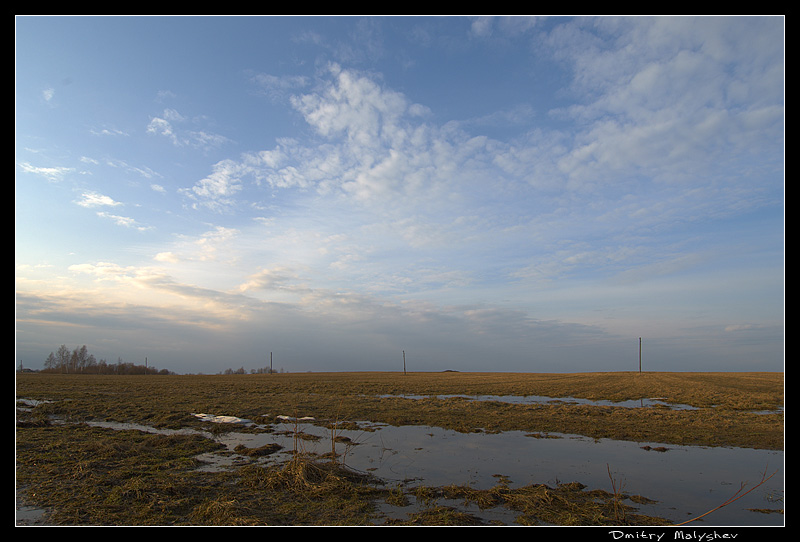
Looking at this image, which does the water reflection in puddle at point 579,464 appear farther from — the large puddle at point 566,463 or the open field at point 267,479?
the open field at point 267,479

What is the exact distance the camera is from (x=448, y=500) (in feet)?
25.8

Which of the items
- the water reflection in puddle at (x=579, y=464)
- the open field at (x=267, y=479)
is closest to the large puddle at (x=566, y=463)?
the water reflection in puddle at (x=579, y=464)

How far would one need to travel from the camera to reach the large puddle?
8.17m

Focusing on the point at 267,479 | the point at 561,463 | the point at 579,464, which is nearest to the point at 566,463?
the point at 561,463

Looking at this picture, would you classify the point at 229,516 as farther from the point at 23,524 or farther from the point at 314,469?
the point at 23,524

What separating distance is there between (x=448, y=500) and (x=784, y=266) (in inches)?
274

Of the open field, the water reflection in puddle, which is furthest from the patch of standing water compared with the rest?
the open field

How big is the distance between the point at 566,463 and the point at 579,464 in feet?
1.09

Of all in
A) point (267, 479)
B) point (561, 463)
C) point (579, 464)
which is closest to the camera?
point (267, 479)

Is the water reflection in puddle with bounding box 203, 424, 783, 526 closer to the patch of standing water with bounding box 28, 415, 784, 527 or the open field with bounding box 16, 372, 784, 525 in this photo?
the patch of standing water with bounding box 28, 415, 784, 527

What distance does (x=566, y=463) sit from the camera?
11062mm

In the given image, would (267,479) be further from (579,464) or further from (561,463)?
(579,464)
